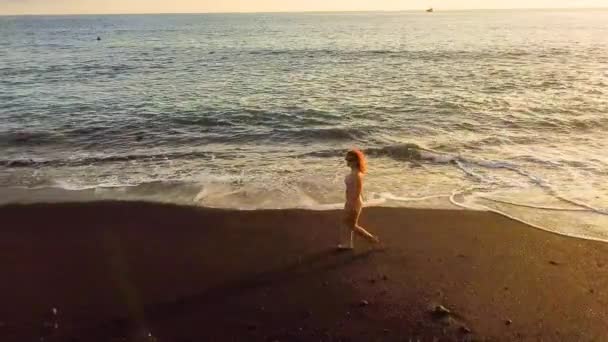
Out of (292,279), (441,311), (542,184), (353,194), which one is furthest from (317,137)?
(441,311)

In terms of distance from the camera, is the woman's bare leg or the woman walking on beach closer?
the woman walking on beach

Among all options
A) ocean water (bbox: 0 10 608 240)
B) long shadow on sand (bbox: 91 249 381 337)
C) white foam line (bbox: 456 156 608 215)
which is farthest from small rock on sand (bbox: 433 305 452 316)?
white foam line (bbox: 456 156 608 215)

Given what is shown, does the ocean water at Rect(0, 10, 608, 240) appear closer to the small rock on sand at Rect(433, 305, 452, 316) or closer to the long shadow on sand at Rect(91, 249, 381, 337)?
the long shadow on sand at Rect(91, 249, 381, 337)

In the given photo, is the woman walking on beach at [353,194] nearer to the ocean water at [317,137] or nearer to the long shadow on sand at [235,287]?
the long shadow on sand at [235,287]

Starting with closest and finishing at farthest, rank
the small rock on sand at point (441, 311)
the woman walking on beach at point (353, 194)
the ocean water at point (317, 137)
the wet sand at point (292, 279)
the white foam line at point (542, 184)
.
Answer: the wet sand at point (292, 279) → the small rock on sand at point (441, 311) → the woman walking on beach at point (353, 194) → the white foam line at point (542, 184) → the ocean water at point (317, 137)

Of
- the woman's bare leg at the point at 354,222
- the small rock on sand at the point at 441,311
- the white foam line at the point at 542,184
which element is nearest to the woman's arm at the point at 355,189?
the woman's bare leg at the point at 354,222

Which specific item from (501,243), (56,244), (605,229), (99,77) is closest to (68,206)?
(56,244)

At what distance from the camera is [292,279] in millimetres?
7059

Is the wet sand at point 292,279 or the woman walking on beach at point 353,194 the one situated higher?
the woman walking on beach at point 353,194

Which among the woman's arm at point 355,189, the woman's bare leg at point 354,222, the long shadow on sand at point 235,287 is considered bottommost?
the long shadow on sand at point 235,287

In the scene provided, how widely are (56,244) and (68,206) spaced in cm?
195

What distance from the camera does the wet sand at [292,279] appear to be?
6020 mm

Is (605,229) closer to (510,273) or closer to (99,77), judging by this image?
(510,273)

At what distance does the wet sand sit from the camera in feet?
19.7
